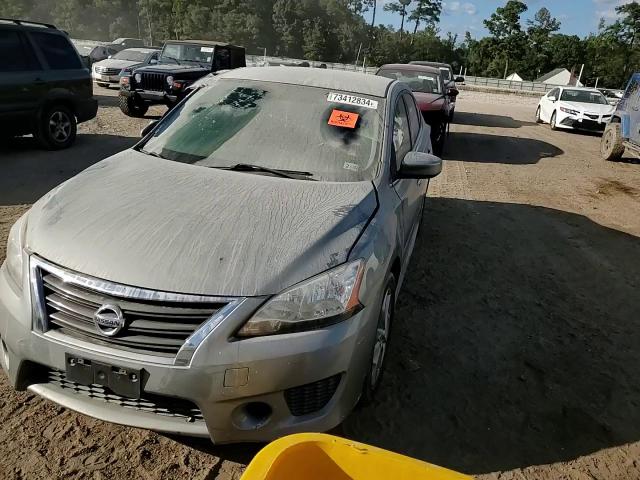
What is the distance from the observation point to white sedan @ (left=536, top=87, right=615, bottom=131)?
47.9ft

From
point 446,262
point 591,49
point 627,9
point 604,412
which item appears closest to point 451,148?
point 446,262

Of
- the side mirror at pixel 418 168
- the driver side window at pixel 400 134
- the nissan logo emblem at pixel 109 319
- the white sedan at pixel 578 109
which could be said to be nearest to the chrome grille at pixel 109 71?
the white sedan at pixel 578 109

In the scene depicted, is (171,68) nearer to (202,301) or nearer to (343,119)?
(343,119)

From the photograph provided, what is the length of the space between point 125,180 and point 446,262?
313cm

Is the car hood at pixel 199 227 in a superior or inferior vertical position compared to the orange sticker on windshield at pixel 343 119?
inferior

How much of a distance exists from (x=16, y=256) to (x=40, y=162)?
6.12 m

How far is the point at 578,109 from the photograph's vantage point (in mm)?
14961

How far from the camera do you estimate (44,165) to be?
746 centimetres

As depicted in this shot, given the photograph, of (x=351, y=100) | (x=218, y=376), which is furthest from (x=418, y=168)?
(x=218, y=376)

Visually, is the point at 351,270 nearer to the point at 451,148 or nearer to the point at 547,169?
the point at 547,169

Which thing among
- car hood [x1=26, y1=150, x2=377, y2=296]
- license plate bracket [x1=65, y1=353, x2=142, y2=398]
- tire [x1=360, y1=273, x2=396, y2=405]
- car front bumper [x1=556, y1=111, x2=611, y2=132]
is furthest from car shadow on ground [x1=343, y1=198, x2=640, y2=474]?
car front bumper [x1=556, y1=111, x2=611, y2=132]

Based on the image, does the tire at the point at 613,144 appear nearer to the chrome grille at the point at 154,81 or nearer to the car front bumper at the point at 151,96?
the car front bumper at the point at 151,96

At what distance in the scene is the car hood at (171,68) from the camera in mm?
11445

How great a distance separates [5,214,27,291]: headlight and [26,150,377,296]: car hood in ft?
0.21
